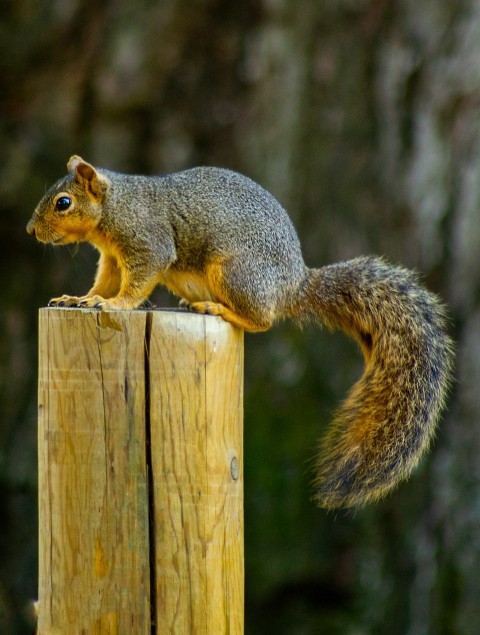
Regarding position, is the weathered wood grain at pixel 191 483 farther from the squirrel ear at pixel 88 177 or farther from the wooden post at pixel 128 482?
the squirrel ear at pixel 88 177

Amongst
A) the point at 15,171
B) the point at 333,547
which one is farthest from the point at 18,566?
the point at 15,171

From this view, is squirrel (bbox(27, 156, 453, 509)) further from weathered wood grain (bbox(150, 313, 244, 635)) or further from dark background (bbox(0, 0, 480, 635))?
dark background (bbox(0, 0, 480, 635))

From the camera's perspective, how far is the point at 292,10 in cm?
463

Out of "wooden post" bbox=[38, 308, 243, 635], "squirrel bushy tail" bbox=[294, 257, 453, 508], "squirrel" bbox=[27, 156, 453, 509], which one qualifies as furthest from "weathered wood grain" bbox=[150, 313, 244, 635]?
"squirrel" bbox=[27, 156, 453, 509]

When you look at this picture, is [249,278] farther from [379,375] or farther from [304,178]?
[304,178]

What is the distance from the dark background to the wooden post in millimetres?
2620

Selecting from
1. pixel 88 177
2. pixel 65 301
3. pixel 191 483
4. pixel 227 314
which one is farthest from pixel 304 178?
pixel 191 483

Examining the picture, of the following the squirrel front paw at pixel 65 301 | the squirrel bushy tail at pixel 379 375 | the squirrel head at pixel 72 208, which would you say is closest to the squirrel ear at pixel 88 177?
the squirrel head at pixel 72 208

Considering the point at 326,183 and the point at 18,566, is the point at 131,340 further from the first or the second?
the point at 18,566

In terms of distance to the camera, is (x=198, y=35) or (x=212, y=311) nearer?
(x=212, y=311)

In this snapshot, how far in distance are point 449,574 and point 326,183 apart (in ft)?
6.30

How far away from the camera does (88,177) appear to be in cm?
262

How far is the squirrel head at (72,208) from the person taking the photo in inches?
102

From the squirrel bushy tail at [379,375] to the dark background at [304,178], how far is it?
181 centimetres
